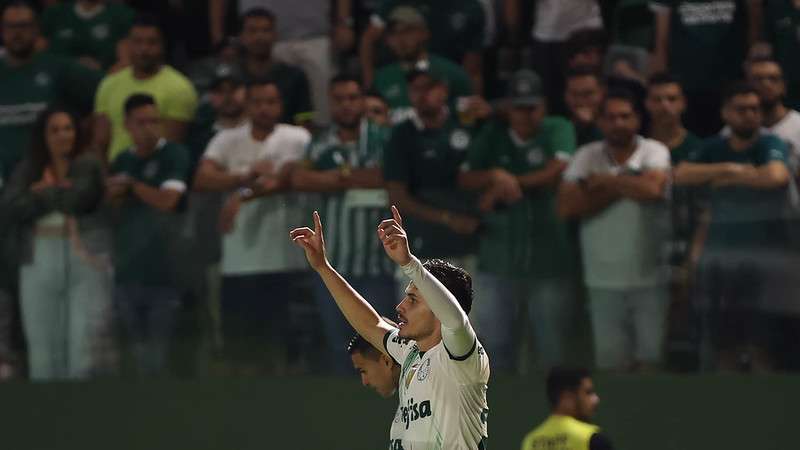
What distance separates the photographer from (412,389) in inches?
250

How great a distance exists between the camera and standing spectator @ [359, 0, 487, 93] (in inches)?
488

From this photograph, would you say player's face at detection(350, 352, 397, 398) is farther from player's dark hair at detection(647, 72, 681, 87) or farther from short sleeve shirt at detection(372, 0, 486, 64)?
short sleeve shirt at detection(372, 0, 486, 64)

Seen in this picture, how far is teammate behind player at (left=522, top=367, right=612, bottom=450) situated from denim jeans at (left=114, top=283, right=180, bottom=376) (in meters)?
2.99

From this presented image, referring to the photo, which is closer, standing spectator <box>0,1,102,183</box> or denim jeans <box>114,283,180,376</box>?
denim jeans <box>114,283,180,376</box>

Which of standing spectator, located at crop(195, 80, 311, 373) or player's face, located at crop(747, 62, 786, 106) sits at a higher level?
player's face, located at crop(747, 62, 786, 106)

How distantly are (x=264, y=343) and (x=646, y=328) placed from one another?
242 centimetres

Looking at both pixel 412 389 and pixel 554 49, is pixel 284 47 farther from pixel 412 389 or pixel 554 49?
pixel 412 389

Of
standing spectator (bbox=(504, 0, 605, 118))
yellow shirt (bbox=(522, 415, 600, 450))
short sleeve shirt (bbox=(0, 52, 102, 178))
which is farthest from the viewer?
standing spectator (bbox=(504, 0, 605, 118))

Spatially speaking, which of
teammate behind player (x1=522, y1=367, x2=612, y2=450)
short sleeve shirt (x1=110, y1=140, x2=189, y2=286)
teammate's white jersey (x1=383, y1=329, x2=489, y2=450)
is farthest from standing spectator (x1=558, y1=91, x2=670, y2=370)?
teammate's white jersey (x1=383, y1=329, x2=489, y2=450)

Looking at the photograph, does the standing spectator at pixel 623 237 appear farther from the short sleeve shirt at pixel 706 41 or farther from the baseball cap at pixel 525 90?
the short sleeve shirt at pixel 706 41

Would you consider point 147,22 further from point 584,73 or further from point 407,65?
point 584,73

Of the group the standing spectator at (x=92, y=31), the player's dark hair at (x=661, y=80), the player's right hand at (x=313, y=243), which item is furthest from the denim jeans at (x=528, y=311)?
the standing spectator at (x=92, y=31)

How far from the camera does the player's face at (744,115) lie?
10.3 meters

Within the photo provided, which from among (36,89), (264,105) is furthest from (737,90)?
(36,89)
